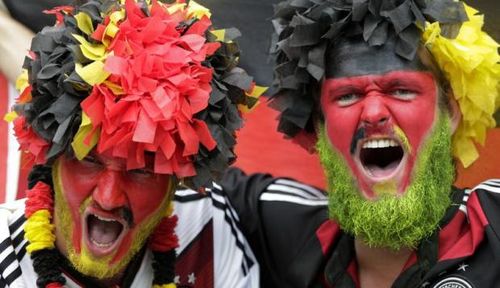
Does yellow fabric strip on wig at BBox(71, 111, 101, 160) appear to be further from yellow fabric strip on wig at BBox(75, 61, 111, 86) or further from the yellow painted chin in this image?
the yellow painted chin

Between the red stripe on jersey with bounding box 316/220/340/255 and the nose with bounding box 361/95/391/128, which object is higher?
the nose with bounding box 361/95/391/128

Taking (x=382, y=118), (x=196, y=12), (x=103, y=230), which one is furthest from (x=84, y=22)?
(x=382, y=118)

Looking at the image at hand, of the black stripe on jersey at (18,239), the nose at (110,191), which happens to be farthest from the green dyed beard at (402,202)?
the black stripe on jersey at (18,239)

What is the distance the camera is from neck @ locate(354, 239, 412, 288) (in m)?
3.23

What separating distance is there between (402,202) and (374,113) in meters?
0.33

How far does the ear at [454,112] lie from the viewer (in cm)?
322

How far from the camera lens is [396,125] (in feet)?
10.1

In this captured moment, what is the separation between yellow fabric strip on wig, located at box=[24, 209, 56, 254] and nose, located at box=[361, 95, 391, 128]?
3.95 ft

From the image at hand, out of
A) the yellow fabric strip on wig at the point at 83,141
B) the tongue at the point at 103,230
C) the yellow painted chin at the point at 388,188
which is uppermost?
the yellow fabric strip on wig at the point at 83,141

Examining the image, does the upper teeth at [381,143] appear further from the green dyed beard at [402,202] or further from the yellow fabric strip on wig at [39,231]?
the yellow fabric strip on wig at [39,231]

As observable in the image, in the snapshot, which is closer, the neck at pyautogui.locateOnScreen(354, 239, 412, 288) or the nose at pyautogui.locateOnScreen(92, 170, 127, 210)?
the nose at pyautogui.locateOnScreen(92, 170, 127, 210)

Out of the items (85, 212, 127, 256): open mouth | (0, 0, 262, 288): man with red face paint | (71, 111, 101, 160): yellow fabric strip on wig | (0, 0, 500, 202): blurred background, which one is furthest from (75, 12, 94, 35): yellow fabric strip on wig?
(0, 0, 500, 202): blurred background

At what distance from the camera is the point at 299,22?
310cm

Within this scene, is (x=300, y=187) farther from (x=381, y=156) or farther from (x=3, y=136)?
(x=3, y=136)
